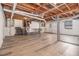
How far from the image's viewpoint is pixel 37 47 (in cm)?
249

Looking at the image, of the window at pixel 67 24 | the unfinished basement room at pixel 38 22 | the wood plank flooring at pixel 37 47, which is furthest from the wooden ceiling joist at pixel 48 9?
the wood plank flooring at pixel 37 47

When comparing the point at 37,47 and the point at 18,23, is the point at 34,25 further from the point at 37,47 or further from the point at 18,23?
the point at 37,47

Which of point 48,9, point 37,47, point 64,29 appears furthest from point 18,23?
point 64,29

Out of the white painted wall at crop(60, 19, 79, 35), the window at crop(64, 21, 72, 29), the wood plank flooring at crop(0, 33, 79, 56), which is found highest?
the window at crop(64, 21, 72, 29)

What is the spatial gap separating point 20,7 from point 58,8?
2.86 ft

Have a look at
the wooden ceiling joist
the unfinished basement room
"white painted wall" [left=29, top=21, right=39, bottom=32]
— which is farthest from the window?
"white painted wall" [left=29, top=21, right=39, bottom=32]

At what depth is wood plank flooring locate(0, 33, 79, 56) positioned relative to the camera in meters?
2.03

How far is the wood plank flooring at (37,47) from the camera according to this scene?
6.66 feet

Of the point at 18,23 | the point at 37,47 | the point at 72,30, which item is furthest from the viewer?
the point at 37,47

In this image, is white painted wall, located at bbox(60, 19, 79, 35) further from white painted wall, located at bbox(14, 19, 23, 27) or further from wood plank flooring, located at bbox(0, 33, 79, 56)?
white painted wall, located at bbox(14, 19, 23, 27)

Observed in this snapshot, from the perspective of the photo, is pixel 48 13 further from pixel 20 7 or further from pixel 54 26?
pixel 20 7

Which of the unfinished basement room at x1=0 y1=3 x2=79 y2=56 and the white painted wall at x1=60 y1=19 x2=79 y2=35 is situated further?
the white painted wall at x1=60 y1=19 x2=79 y2=35

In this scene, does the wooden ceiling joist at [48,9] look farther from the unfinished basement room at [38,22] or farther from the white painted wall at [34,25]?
the white painted wall at [34,25]

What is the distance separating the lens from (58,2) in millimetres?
1831
